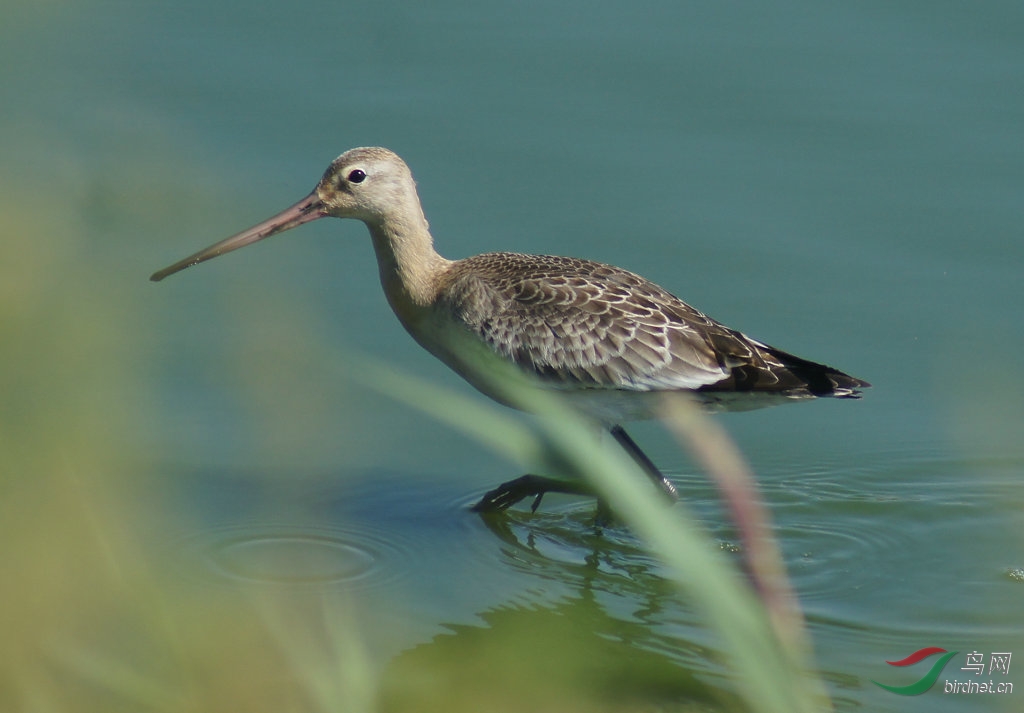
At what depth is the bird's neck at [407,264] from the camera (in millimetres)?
7414

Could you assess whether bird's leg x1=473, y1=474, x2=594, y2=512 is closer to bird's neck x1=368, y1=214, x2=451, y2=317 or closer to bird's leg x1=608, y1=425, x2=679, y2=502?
Result: bird's leg x1=608, y1=425, x2=679, y2=502

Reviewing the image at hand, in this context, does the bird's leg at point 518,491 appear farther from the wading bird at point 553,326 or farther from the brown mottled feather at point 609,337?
the brown mottled feather at point 609,337

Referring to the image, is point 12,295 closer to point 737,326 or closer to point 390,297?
point 390,297

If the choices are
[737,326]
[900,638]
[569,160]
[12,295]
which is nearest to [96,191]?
[12,295]

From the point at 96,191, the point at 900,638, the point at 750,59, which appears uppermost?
the point at 750,59

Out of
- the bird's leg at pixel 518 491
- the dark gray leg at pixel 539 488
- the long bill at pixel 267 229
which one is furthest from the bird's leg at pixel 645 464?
the long bill at pixel 267 229

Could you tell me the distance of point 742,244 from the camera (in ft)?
29.4

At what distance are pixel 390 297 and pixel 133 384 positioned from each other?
4700 mm

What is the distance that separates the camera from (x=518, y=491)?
6.95 meters

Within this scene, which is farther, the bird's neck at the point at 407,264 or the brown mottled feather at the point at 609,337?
the bird's neck at the point at 407,264

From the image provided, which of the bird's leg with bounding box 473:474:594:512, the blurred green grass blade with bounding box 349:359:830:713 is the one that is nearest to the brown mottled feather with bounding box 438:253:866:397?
the bird's leg with bounding box 473:474:594:512

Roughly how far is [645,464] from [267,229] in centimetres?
214

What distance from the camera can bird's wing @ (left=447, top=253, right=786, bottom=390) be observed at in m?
6.99

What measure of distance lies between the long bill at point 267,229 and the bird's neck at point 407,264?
324 mm
